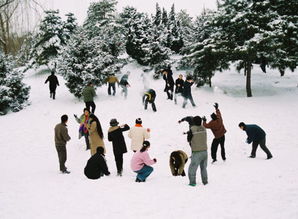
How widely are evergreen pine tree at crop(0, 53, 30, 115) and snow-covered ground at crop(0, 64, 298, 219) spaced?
861 millimetres

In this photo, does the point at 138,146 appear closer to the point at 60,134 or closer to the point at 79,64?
the point at 60,134

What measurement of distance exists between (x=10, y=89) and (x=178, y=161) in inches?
572

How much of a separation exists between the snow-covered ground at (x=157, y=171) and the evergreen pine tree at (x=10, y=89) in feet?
2.82

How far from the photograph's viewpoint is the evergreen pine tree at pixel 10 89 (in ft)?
60.5

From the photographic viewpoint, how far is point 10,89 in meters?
18.9

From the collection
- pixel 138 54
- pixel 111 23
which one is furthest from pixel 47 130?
pixel 111 23

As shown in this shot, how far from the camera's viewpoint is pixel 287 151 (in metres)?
11.1

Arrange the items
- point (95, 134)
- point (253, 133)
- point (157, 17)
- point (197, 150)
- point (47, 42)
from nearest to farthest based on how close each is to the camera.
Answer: point (197, 150), point (95, 134), point (253, 133), point (47, 42), point (157, 17)

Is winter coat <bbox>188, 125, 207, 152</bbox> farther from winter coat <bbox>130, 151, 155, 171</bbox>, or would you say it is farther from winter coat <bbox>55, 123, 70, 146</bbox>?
winter coat <bbox>55, 123, 70, 146</bbox>

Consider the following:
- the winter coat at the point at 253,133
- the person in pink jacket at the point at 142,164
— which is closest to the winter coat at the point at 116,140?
the person in pink jacket at the point at 142,164

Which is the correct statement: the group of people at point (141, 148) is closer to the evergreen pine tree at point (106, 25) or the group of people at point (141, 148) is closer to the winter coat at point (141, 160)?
the winter coat at point (141, 160)

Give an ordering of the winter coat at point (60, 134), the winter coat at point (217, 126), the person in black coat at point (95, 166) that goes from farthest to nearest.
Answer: the winter coat at point (217, 126) → the winter coat at point (60, 134) → the person in black coat at point (95, 166)

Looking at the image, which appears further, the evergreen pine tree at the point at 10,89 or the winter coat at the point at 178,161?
the evergreen pine tree at the point at 10,89

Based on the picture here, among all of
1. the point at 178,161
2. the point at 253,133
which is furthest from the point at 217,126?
the point at 178,161
